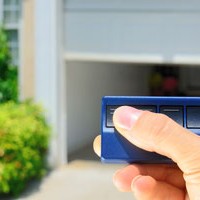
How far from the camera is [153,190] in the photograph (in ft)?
4.43

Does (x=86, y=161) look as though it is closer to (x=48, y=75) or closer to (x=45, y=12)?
(x=48, y=75)

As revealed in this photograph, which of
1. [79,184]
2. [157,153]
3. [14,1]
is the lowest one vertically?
[79,184]

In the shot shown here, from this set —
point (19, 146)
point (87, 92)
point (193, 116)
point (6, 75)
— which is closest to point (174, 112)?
point (193, 116)

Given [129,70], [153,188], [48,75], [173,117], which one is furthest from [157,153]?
[129,70]

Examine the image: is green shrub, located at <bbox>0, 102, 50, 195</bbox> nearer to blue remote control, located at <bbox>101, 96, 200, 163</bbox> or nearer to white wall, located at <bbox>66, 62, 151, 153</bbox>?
white wall, located at <bbox>66, 62, 151, 153</bbox>

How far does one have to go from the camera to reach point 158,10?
7.31 meters

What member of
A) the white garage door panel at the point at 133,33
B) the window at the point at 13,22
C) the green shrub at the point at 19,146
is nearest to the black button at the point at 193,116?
the green shrub at the point at 19,146

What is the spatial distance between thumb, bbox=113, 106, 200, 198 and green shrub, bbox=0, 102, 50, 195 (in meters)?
4.84

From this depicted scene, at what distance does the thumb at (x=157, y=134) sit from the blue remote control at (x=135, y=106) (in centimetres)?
1

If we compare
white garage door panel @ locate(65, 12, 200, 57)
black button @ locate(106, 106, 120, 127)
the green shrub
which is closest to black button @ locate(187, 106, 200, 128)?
black button @ locate(106, 106, 120, 127)

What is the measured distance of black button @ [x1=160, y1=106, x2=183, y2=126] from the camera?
1.12m

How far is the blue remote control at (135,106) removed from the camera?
3.65 ft

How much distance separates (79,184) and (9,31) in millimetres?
2948

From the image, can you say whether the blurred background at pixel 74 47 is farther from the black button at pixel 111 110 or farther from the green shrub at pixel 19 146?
the black button at pixel 111 110
